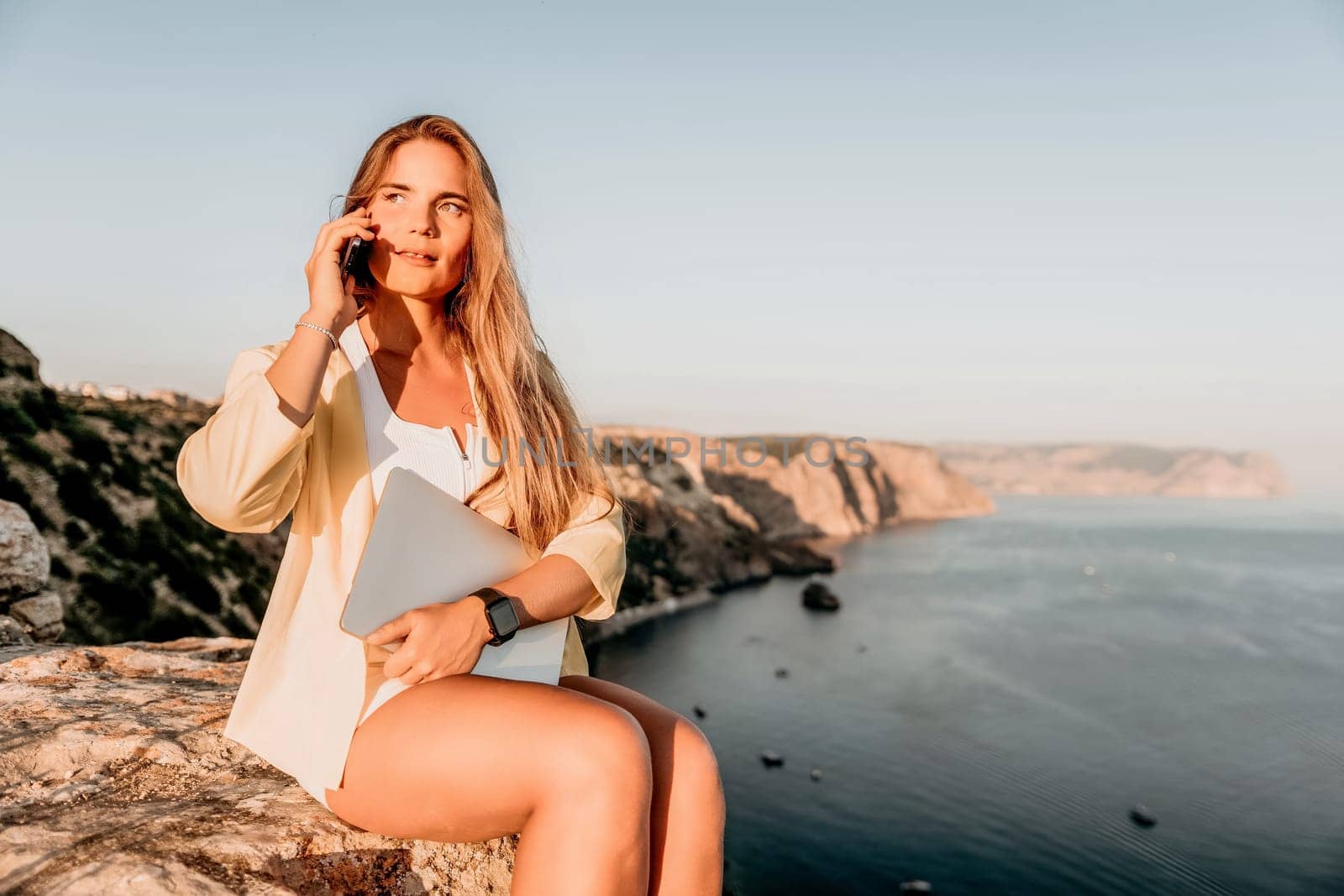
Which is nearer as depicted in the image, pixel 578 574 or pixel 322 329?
pixel 322 329

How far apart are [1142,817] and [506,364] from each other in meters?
28.5

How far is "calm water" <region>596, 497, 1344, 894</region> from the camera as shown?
71.3ft

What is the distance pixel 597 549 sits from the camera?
1.90m

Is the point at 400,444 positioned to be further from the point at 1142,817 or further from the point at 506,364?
the point at 1142,817

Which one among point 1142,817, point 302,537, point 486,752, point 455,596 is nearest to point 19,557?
point 302,537

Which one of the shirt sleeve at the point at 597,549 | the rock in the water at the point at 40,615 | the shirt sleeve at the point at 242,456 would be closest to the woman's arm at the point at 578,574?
the shirt sleeve at the point at 597,549

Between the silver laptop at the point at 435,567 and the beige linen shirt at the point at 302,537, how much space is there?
101 millimetres

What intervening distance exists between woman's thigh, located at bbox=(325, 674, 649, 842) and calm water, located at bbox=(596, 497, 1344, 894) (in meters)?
21.6

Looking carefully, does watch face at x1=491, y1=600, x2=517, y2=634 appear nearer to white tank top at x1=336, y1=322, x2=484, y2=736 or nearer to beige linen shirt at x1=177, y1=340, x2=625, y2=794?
beige linen shirt at x1=177, y1=340, x2=625, y2=794

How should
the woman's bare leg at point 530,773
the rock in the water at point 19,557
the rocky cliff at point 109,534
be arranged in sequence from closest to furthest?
the woman's bare leg at point 530,773 < the rock in the water at point 19,557 < the rocky cliff at point 109,534

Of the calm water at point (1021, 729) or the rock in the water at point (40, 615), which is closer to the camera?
the rock in the water at point (40, 615)

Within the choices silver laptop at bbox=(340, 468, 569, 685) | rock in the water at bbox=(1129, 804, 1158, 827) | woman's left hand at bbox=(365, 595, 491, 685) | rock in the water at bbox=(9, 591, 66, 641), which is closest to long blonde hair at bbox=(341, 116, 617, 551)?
silver laptop at bbox=(340, 468, 569, 685)

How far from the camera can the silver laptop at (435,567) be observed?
1586mm

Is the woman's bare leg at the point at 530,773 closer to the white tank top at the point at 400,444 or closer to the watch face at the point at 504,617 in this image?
the watch face at the point at 504,617
